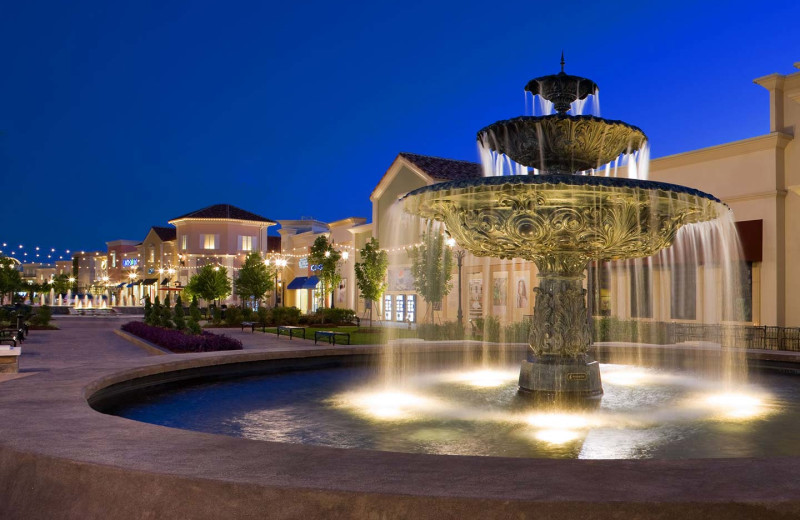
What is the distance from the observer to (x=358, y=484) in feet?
12.4

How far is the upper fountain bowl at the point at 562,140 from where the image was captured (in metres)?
9.35

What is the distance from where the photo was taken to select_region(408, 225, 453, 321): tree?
3466 centimetres

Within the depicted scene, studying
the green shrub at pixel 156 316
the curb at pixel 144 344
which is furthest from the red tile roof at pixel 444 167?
the curb at pixel 144 344

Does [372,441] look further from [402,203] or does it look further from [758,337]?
[758,337]

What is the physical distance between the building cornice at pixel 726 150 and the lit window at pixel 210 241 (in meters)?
56.5

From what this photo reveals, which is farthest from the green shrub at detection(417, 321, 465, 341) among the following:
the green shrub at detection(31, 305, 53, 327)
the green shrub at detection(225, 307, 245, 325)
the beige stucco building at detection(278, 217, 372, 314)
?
the green shrub at detection(31, 305, 53, 327)

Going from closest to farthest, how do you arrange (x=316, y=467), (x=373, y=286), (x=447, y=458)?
(x=316, y=467) < (x=447, y=458) < (x=373, y=286)

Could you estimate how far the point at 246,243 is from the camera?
254ft

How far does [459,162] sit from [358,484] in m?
42.6

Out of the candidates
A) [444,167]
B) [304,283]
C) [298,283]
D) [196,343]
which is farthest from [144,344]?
[298,283]

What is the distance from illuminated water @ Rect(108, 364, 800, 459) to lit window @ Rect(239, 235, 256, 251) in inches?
2633

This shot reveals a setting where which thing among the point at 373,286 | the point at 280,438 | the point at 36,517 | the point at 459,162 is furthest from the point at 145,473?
the point at 459,162

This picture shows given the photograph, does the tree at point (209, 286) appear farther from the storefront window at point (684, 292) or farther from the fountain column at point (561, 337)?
the fountain column at point (561, 337)

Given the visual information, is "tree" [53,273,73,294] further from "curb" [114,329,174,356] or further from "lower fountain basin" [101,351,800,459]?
"lower fountain basin" [101,351,800,459]
